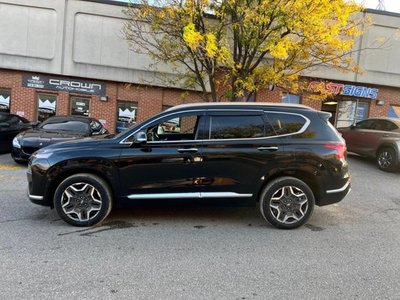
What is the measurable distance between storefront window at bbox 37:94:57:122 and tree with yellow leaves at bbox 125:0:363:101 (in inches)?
266

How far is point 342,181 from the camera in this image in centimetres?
573

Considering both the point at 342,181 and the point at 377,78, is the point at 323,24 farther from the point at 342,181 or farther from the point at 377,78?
the point at 377,78

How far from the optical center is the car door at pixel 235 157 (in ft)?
18.1

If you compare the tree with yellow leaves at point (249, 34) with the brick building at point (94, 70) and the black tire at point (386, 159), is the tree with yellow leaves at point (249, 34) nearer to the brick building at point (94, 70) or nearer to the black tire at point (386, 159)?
the black tire at point (386, 159)

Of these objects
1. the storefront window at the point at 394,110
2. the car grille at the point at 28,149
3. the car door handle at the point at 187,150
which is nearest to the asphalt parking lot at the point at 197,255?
the car door handle at the point at 187,150

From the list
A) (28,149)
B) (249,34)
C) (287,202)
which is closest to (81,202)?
(287,202)

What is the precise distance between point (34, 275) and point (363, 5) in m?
11.0

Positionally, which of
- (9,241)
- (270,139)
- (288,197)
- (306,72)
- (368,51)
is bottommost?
(9,241)

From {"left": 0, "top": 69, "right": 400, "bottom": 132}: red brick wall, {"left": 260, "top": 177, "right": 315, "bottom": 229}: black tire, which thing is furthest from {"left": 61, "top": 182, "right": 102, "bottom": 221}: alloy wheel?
{"left": 0, "top": 69, "right": 400, "bottom": 132}: red brick wall

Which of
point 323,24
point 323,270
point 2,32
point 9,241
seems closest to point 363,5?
point 323,24

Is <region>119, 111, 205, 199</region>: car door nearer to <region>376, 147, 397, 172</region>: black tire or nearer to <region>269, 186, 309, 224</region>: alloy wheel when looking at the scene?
<region>269, 186, 309, 224</region>: alloy wheel

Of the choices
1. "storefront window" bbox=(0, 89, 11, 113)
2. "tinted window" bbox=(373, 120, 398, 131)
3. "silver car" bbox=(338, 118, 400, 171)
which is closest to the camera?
"silver car" bbox=(338, 118, 400, 171)

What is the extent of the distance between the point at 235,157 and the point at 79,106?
1290 centimetres

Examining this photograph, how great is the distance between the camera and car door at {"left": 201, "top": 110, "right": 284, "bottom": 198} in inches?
218
